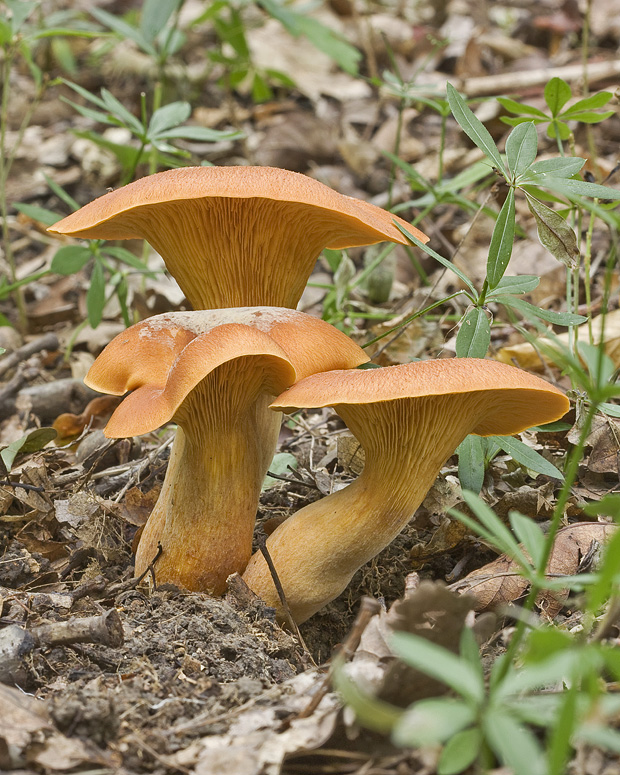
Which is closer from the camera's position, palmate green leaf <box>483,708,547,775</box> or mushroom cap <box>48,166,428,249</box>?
palmate green leaf <box>483,708,547,775</box>

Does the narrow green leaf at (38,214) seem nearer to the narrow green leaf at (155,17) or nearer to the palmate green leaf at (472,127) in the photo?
the narrow green leaf at (155,17)

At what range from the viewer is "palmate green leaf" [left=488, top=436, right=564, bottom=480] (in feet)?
8.42

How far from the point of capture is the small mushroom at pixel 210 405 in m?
2.25

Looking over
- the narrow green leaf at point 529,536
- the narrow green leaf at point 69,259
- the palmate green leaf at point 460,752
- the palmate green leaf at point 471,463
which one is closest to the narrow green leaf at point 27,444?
the narrow green leaf at point 69,259

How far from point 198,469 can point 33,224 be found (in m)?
5.07

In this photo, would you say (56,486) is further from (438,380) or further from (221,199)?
(438,380)

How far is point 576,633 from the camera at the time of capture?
218cm

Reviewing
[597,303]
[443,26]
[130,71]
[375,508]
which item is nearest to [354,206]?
[375,508]

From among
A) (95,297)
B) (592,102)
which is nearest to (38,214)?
(95,297)

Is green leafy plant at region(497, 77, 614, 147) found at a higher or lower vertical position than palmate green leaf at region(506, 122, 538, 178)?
higher

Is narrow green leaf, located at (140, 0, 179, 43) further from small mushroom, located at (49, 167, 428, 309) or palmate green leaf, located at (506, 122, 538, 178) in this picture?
palmate green leaf, located at (506, 122, 538, 178)

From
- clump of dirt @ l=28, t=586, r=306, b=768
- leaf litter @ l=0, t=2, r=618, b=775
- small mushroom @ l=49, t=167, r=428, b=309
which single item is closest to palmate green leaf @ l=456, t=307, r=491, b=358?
small mushroom @ l=49, t=167, r=428, b=309

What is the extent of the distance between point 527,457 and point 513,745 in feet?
5.42

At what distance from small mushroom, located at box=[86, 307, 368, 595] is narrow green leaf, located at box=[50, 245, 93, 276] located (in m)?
1.58
